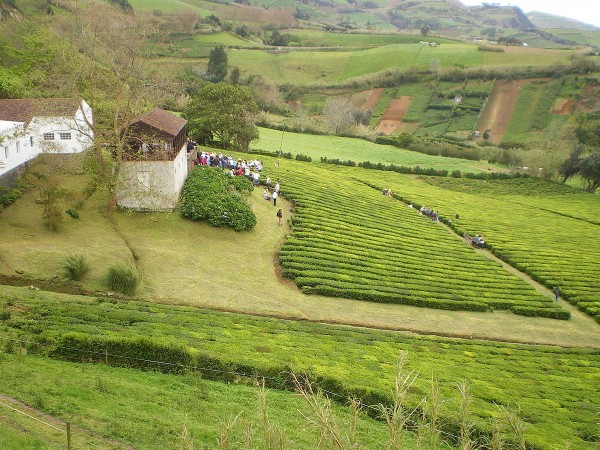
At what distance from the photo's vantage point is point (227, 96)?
65938 millimetres

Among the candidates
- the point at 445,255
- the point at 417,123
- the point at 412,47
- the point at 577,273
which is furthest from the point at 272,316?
the point at 412,47

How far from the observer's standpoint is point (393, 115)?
127 m

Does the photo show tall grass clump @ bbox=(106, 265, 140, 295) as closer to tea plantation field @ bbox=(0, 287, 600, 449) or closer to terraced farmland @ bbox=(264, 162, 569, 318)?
tea plantation field @ bbox=(0, 287, 600, 449)

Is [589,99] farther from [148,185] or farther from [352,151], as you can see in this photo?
[148,185]

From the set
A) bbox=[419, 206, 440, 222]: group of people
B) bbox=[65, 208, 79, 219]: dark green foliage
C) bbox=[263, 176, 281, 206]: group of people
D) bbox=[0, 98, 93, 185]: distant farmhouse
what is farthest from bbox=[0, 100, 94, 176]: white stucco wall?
bbox=[419, 206, 440, 222]: group of people

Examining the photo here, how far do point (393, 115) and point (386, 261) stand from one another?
9116cm

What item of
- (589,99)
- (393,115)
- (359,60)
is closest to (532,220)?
(393,115)

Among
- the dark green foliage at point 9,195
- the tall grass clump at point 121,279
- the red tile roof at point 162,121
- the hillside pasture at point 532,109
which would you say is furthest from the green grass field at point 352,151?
the tall grass clump at point 121,279

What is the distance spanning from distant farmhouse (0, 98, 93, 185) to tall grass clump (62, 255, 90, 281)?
11.3 m

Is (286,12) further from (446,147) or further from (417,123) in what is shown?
(446,147)

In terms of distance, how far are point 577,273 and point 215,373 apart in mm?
37684

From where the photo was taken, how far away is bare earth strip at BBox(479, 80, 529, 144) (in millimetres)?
119750

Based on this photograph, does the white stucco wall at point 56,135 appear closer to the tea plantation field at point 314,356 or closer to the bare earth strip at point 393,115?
the tea plantation field at point 314,356

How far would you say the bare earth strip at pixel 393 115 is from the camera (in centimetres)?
12325
